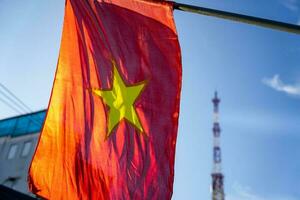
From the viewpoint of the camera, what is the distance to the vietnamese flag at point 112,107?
5.09 meters

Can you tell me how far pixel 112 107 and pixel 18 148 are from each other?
33190mm

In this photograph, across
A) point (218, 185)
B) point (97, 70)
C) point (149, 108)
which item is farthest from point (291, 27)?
point (218, 185)

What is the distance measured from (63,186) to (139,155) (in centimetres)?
118

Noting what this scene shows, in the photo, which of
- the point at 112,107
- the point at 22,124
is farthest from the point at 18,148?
the point at 112,107

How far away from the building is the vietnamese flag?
30.2m

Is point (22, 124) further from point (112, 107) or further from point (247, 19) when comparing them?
point (247, 19)

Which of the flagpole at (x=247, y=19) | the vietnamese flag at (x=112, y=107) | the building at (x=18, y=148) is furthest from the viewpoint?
the building at (x=18, y=148)

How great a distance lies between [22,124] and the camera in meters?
37.4

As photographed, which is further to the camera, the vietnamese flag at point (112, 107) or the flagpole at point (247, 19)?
the vietnamese flag at point (112, 107)

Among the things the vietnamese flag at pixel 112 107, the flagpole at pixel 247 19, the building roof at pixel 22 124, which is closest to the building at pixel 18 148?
the building roof at pixel 22 124

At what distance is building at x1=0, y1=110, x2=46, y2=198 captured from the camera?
112 feet

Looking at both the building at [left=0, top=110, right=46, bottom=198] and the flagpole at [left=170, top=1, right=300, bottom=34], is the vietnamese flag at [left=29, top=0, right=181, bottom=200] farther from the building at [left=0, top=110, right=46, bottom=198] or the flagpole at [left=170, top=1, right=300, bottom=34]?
the building at [left=0, top=110, right=46, bottom=198]

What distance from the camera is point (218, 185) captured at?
52688 mm

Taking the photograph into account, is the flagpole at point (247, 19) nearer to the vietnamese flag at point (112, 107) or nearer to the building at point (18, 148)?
the vietnamese flag at point (112, 107)
